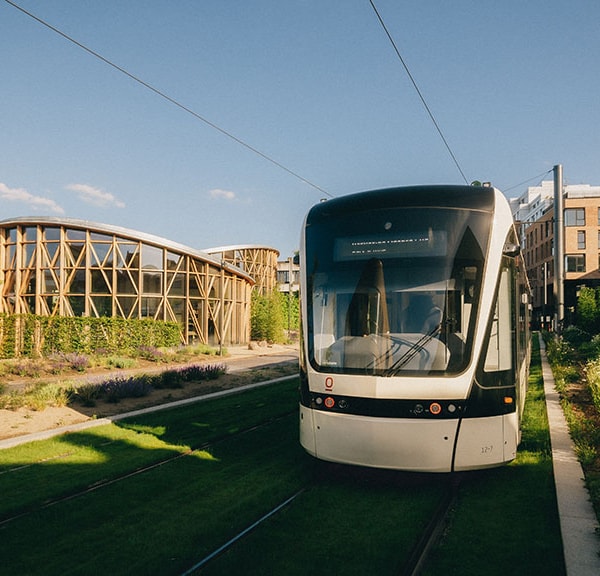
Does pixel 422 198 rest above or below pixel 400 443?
above

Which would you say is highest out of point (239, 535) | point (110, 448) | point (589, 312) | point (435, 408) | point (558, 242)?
point (558, 242)

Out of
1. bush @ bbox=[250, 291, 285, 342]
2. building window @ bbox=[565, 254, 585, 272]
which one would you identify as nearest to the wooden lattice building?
bush @ bbox=[250, 291, 285, 342]

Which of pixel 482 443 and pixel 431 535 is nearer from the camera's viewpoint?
pixel 431 535

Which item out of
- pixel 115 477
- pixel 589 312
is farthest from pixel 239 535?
pixel 589 312

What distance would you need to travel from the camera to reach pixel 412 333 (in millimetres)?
6230

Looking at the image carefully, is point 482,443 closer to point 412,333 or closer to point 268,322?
point 412,333

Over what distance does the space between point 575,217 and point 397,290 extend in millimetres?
67015

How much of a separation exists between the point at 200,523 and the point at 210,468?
2.00 m

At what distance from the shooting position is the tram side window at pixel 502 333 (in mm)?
6188

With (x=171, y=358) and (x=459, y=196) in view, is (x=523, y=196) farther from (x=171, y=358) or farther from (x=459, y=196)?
(x=459, y=196)

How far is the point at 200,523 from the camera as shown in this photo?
5.47 meters

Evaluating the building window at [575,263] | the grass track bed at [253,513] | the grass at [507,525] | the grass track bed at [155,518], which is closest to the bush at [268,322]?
the grass track bed at [253,513]

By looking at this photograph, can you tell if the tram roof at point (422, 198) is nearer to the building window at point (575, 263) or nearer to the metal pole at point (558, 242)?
the metal pole at point (558, 242)

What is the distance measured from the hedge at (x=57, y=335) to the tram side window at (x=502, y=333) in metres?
23.4
